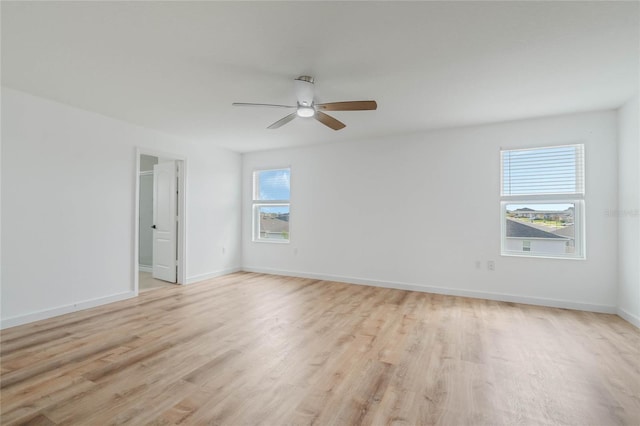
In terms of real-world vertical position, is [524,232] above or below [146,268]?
above

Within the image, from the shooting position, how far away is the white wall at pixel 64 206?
3069 mm

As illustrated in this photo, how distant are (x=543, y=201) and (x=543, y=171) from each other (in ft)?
1.37

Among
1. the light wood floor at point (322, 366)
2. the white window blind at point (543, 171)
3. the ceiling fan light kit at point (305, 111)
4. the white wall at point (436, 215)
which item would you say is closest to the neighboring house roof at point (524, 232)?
the white wall at point (436, 215)

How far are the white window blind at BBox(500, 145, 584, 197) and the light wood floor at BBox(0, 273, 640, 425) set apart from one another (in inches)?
63.2

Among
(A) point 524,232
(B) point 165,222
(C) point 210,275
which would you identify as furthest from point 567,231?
(B) point 165,222

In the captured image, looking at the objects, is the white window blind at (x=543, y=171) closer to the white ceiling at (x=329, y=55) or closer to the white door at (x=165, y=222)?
the white ceiling at (x=329, y=55)

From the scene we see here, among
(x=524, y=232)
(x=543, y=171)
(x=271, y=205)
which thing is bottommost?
(x=524, y=232)

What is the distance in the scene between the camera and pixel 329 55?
238 centimetres

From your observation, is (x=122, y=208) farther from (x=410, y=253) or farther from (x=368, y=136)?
(x=410, y=253)

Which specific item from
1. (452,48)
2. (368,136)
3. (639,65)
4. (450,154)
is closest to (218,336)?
(452,48)

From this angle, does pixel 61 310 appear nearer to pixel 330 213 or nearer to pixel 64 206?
pixel 64 206

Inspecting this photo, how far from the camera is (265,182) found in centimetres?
605

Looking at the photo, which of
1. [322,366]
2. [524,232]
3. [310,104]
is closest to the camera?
[322,366]

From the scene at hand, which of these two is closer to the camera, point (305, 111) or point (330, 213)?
point (305, 111)
